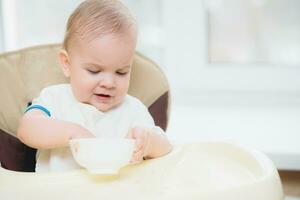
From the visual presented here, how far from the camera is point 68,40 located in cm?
94

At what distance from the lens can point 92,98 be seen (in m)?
0.96

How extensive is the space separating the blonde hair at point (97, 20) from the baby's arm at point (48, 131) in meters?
0.17

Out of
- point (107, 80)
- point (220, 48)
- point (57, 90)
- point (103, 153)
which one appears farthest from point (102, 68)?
point (220, 48)

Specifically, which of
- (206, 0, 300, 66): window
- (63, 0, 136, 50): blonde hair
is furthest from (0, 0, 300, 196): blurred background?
(63, 0, 136, 50): blonde hair

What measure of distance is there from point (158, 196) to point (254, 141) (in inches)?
24.7

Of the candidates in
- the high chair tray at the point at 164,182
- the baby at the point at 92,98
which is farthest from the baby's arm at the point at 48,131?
the high chair tray at the point at 164,182

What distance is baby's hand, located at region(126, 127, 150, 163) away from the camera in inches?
31.6

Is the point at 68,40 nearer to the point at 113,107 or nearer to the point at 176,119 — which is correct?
the point at 113,107

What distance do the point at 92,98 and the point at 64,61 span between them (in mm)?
96

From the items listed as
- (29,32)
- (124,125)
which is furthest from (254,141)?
(29,32)

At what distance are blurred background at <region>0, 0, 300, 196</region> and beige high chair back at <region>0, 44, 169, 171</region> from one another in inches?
14.1

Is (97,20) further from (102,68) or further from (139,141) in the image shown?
(139,141)

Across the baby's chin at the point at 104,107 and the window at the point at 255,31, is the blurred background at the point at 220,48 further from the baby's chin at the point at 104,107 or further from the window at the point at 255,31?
the baby's chin at the point at 104,107

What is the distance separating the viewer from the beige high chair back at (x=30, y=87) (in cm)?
99
